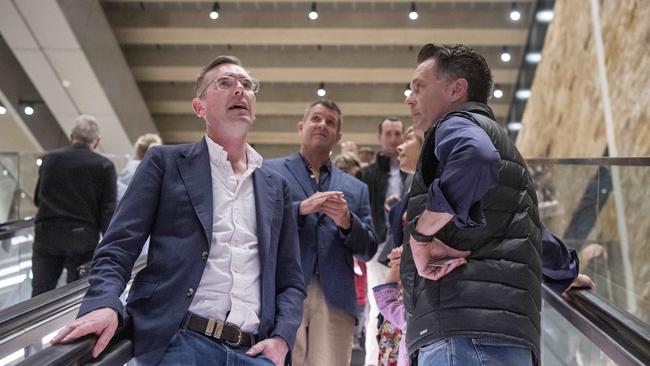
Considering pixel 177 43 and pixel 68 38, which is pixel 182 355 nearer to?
pixel 68 38

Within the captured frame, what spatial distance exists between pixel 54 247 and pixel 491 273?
3.66m

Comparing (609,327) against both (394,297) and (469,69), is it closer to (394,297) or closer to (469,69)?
(394,297)

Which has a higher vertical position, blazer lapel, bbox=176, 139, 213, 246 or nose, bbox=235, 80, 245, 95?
nose, bbox=235, 80, 245, 95

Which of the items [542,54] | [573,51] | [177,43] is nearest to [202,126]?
[177,43]

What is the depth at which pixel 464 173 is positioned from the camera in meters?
1.64

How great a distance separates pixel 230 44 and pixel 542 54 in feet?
15.8

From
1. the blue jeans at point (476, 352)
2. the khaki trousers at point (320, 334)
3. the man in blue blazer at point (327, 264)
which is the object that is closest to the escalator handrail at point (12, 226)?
the man in blue blazer at point (327, 264)

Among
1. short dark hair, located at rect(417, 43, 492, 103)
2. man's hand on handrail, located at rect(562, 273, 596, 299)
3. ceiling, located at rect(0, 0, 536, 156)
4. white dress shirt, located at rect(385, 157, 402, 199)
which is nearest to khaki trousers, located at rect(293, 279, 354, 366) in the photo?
man's hand on handrail, located at rect(562, 273, 596, 299)

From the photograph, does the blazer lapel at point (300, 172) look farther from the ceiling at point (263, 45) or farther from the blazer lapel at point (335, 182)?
the ceiling at point (263, 45)

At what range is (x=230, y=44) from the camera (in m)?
10.9

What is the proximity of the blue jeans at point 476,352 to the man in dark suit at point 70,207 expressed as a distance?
3.45 m

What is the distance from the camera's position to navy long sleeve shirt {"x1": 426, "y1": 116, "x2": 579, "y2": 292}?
165 cm

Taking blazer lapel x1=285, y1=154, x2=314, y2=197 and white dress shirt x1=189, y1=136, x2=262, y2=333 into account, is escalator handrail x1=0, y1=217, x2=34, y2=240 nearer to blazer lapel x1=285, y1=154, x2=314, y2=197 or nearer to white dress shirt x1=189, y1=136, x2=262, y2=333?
blazer lapel x1=285, y1=154, x2=314, y2=197

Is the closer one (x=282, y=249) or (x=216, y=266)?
(x=216, y=266)
